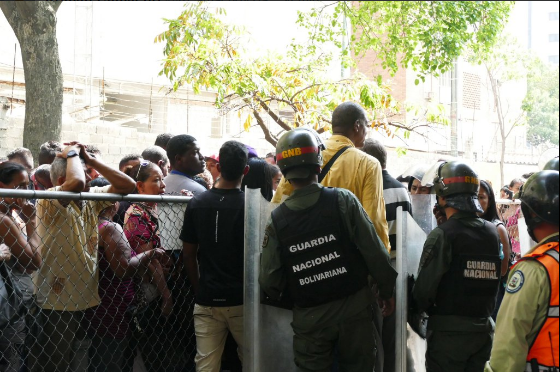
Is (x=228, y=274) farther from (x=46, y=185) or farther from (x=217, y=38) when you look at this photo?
(x=217, y=38)

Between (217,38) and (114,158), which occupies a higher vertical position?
(217,38)

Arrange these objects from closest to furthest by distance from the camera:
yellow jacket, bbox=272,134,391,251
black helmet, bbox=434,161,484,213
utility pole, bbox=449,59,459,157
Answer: black helmet, bbox=434,161,484,213 → yellow jacket, bbox=272,134,391,251 → utility pole, bbox=449,59,459,157

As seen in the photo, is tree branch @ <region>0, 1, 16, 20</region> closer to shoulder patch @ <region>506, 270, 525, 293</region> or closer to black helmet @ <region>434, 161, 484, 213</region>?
black helmet @ <region>434, 161, 484, 213</region>

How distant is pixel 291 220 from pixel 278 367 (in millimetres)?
955

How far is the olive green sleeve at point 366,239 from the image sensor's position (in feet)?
12.4

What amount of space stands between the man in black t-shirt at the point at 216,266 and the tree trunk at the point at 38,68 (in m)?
5.46

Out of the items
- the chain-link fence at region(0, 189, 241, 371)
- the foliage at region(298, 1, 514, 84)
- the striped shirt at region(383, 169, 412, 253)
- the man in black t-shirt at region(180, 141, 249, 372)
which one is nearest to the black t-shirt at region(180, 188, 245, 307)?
the man in black t-shirt at region(180, 141, 249, 372)

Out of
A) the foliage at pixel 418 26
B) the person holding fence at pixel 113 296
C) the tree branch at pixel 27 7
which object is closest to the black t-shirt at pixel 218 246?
the person holding fence at pixel 113 296

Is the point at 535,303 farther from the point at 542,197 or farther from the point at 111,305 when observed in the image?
the point at 111,305

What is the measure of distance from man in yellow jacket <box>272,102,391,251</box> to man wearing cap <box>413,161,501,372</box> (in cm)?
39

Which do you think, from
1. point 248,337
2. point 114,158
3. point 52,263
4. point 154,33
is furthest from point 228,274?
point 114,158

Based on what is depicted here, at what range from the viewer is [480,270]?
405 centimetres

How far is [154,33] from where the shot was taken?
39.3ft

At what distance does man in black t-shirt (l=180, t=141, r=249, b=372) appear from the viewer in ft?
13.8
